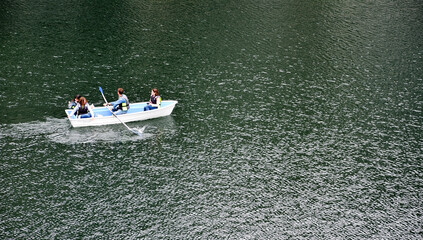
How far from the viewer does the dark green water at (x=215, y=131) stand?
87.6ft

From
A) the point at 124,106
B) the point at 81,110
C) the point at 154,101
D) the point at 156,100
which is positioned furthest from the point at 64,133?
the point at 156,100

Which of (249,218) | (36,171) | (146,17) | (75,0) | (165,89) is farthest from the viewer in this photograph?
(75,0)

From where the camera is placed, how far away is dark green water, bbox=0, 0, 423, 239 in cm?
2669

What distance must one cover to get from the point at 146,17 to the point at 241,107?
26.3 metres

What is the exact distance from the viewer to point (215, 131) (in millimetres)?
35156

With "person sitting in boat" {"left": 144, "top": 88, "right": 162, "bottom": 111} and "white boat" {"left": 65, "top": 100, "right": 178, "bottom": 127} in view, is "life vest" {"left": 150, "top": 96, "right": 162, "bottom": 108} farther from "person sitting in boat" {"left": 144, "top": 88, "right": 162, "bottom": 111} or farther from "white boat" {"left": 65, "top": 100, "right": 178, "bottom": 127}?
"white boat" {"left": 65, "top": 100, "right": 178, "bottom": 127}

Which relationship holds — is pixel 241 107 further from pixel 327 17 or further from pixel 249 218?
pixel 327 17

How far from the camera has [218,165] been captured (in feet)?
103

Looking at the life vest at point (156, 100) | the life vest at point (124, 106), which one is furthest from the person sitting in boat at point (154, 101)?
the life vest at point (124, 106)

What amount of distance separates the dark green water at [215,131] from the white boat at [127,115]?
70cm

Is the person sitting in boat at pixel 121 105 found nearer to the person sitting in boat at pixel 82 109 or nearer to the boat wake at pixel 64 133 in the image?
the boat wake at pixel 64 133

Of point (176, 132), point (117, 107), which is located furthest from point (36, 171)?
point (176, 132)

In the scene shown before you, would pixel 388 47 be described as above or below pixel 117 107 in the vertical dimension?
below

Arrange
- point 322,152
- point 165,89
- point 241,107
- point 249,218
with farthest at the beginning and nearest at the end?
1. point 165,89
2. point 241,107
3. point 322,152
4. point 249,218
